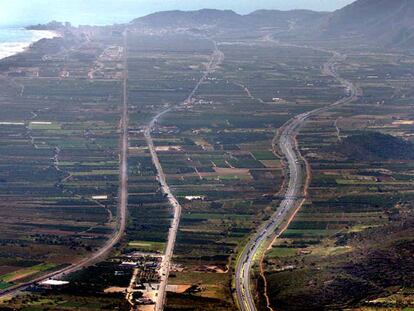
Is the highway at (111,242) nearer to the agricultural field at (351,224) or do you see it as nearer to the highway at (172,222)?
the highway at (172,222)

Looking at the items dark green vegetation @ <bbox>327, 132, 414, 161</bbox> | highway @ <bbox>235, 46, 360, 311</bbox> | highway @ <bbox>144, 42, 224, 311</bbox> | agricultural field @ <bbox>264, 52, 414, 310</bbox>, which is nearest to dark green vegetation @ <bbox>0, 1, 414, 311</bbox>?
agricultural field @ <bbox>264, 52, 414, 310</bbox>

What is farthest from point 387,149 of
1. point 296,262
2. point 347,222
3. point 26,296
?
point 26,296

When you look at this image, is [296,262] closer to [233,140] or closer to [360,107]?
[233,140]

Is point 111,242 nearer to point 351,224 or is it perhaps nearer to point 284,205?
point 284,205

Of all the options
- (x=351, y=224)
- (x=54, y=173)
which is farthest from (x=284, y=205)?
(x=54, y=173)

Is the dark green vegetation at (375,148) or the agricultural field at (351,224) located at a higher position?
the dark green vegetation at (375,148)

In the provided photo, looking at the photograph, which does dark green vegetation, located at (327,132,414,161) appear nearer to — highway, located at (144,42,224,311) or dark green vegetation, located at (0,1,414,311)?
dark green vegetation, located at (0,1,414,311)

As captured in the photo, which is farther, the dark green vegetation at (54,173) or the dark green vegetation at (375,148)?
the dark green vegetation at (375,148)

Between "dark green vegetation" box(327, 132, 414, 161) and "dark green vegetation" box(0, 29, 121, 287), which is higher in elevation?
"dark green vegetation" box(327, 132, 414, 161)

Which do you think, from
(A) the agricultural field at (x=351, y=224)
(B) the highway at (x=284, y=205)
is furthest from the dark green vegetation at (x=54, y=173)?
(A) the agricultural field at (x=351, y=224)
